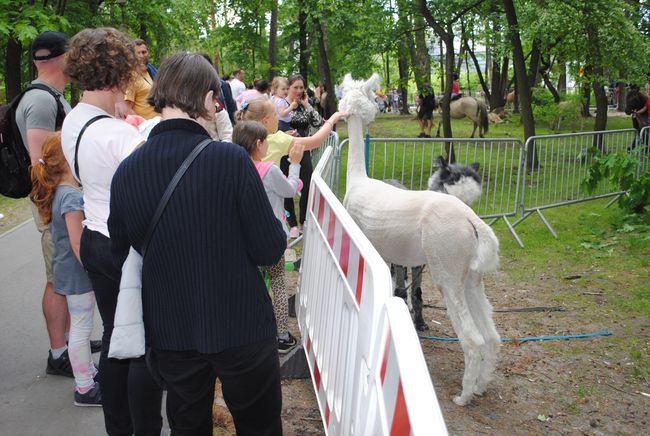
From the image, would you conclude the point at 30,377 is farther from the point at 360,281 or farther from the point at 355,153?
the point at 360,281

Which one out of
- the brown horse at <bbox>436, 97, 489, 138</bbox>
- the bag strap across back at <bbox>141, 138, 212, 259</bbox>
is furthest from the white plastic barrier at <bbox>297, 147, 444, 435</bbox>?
the brown horse at <bbox>436, 97, 489, 138</bbox>

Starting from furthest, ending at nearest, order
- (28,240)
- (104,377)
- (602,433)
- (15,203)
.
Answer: (15,203) → (28,240) → (602,433) → (104,377)

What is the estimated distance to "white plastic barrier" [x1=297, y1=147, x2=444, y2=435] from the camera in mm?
1475

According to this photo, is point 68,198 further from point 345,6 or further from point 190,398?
point 345,6

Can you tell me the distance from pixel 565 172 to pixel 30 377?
292 inches

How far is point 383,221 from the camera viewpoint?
4281mm

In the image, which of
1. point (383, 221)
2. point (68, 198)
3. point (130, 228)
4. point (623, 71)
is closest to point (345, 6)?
point (623, 71)

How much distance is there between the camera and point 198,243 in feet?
7.03

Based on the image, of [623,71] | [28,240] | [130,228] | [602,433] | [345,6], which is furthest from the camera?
[345,6]

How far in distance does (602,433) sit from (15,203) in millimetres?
10576

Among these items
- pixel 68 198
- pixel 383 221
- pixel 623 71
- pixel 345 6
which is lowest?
pixel 383 221

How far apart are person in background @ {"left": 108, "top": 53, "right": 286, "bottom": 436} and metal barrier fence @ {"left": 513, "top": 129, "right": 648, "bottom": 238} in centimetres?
652

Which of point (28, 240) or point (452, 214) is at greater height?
point (452, 214)

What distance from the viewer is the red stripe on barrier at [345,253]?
2822 mm
